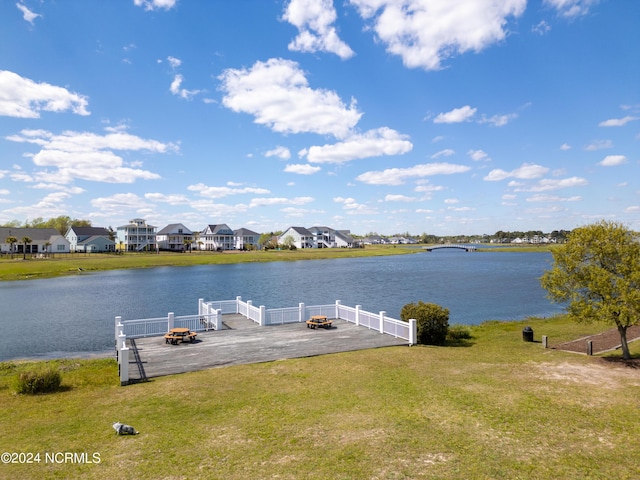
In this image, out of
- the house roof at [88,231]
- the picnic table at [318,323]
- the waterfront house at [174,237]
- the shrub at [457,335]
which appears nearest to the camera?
the picnic table at [318,323]

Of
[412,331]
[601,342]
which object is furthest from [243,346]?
[601,342]

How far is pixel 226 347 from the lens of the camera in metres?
19.4

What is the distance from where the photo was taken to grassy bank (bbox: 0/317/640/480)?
8.26 metres

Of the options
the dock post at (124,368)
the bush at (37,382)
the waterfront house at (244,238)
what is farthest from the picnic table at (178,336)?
the waterfront house at (244,238)

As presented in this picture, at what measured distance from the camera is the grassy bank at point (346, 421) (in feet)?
27.1

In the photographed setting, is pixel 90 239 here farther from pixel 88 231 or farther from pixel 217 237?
pixel 217 237

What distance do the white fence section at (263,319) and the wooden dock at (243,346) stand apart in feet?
1.91

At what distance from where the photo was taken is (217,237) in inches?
5433

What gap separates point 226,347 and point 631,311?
723 inches

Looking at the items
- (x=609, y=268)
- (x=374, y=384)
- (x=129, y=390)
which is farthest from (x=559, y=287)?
(x=129, y=390)

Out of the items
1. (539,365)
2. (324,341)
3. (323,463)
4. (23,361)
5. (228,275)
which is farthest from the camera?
(228,275)

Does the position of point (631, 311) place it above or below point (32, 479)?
above

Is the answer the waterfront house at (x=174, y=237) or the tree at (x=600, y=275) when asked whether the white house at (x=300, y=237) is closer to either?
the waterfront house at (x=174, y=237)

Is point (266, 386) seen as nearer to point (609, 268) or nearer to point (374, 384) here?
point (374, 384)
